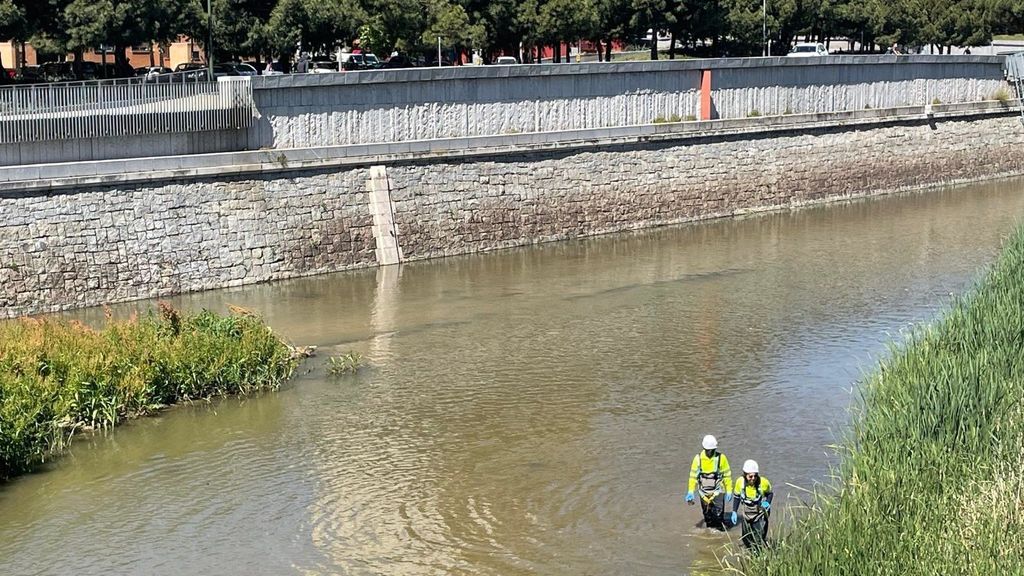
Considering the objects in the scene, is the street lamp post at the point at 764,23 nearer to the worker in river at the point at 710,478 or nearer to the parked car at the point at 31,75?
the parked car at the point at 31,75

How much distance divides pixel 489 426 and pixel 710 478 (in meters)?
5.82

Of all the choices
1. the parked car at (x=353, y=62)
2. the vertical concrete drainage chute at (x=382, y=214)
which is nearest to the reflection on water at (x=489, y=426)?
the vertical concrete drainage chute at (x=382, y=214)

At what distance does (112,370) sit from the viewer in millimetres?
20672

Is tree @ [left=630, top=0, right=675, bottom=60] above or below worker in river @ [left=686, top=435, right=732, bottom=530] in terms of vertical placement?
above

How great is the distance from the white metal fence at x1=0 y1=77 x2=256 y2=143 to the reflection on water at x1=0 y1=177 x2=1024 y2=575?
3.96 metres

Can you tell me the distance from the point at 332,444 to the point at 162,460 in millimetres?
2402

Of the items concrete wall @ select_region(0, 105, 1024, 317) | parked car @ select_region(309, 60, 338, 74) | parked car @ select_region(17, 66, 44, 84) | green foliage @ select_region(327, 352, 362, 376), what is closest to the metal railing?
concrete wall @ select_region(0, 105, 1024, 317)

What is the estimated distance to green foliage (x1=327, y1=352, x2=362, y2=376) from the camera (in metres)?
23.4

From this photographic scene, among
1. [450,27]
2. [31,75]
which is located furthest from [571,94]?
[31,75]

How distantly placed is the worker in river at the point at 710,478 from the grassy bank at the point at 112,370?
30.3ft

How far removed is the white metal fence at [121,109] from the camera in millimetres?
27844

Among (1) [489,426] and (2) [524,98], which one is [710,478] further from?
(2) [524,98]

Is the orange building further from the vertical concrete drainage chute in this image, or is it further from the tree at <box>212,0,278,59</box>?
the vertical concrete drainage chute

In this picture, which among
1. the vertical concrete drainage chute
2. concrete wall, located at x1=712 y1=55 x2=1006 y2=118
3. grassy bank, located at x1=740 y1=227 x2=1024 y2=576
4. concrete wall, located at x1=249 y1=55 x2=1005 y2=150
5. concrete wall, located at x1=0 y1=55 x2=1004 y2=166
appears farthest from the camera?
concrete wall, located at x1=712 y1=55 x2=1006 y2=118
